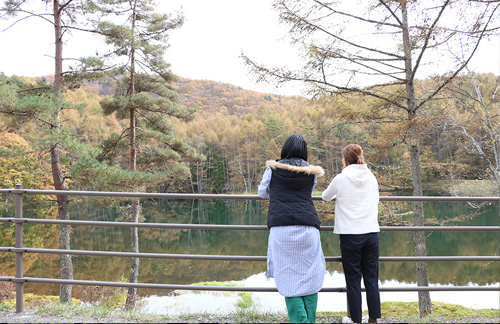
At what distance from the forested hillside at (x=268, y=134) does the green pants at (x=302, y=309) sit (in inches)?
231

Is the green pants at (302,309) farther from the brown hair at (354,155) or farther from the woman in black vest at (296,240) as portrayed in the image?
the brown hair at (354,155)

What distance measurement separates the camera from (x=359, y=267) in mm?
2693

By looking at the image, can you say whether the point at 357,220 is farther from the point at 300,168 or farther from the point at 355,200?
the point at 300,168

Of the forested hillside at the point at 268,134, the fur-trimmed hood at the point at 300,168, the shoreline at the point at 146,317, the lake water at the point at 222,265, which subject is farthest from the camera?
the lake water at the point at 222,265

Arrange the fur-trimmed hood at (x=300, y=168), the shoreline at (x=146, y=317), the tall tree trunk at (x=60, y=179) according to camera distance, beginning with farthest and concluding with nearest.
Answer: the tall tree trunk at (x=60, y=179)
the shoreline at (x=146, y=317)
the fur-trimmed hood at (x=300, y=168)

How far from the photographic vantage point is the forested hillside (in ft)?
29.6

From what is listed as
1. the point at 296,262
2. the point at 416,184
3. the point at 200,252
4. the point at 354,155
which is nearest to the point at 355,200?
the point at 354,155

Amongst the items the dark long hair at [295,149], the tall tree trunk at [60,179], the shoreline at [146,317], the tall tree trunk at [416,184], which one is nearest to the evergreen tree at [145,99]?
the tall tree trunk at [60,179]

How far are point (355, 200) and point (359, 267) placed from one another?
0.50 metres

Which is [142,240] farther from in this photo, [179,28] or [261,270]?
[179,28]

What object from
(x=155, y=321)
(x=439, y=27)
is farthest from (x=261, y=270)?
(x=155, y=321)

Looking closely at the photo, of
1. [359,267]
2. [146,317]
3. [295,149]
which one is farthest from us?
[146,317]

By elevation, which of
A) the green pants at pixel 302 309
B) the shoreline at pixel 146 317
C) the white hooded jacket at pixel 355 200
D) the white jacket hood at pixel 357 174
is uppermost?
the white jacket hood at pixel 357 174

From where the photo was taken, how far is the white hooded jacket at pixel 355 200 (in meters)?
2.62
